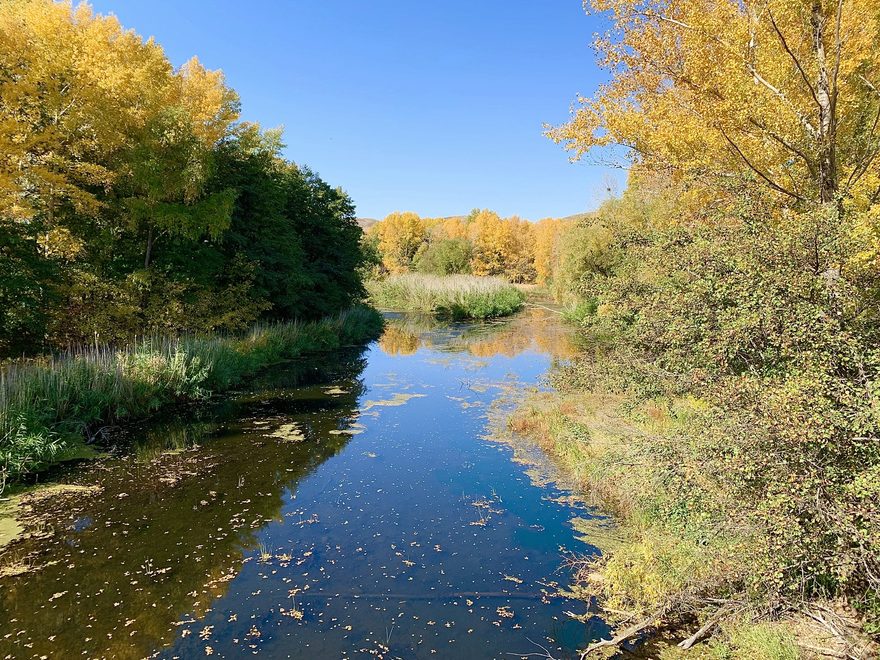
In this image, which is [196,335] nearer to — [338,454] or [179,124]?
[179,124]

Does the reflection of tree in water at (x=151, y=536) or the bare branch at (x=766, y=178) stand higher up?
the bare branch at (x=766, y=178)

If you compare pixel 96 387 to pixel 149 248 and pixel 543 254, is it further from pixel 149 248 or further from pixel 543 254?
pixel 543 254

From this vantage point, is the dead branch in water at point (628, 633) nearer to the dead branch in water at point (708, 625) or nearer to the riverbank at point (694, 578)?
the riverbank at point (694, 578)

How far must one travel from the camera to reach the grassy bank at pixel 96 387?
6.88m

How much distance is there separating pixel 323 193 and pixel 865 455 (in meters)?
21.9

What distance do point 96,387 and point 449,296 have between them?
88.2 ft

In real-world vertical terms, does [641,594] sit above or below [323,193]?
below

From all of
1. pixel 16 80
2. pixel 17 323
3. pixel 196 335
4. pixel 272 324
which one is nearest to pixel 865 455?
pixel 17 323

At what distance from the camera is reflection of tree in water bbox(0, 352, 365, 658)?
398cm

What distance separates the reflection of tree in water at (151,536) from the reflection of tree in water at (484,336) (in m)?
11.1

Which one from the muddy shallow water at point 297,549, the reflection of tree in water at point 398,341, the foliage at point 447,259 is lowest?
the muddy shallow water at point 297,549

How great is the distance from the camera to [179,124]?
12.7 metres

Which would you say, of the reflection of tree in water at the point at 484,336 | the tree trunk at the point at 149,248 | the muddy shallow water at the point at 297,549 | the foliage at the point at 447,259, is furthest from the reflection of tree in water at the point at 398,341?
the foliage at the point at 447,259

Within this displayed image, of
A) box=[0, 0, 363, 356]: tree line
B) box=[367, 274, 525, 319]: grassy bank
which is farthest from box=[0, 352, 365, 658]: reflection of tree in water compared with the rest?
box=[367, 274, 525, 319]: grassy bank
